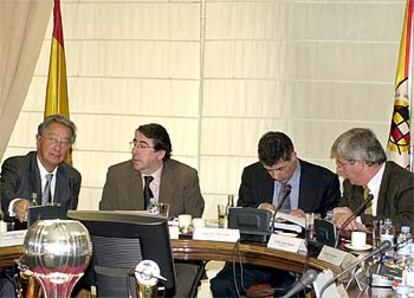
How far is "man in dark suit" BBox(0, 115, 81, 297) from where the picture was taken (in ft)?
13.0

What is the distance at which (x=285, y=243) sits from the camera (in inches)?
128

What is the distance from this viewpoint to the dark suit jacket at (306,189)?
4.11 meters

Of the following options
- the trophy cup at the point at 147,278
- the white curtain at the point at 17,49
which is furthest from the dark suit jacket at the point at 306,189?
the trophy cup at the point at 147,278

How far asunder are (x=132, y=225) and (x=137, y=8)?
298cm

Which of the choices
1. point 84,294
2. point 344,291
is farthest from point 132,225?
point 84,294

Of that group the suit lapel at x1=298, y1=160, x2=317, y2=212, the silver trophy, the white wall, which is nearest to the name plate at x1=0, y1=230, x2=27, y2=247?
the silver trophy

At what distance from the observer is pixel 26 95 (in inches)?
205

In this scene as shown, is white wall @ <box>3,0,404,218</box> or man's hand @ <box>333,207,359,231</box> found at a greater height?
white wall @ <box>3,0,404,218</box>

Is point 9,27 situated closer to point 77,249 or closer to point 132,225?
point 132,225

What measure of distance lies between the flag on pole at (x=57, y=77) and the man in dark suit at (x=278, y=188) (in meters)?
1.35

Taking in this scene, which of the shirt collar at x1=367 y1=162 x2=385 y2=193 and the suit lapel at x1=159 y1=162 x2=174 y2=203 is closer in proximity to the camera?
the shirt collar at x1=367 y1=162 x2=385 y2=193

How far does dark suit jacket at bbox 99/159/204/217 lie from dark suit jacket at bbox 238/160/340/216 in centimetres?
28

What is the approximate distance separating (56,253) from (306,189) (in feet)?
7.66

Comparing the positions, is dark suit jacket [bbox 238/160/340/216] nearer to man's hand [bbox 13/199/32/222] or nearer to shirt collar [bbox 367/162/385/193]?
shirt collar [bbox 367/162/385/193]
